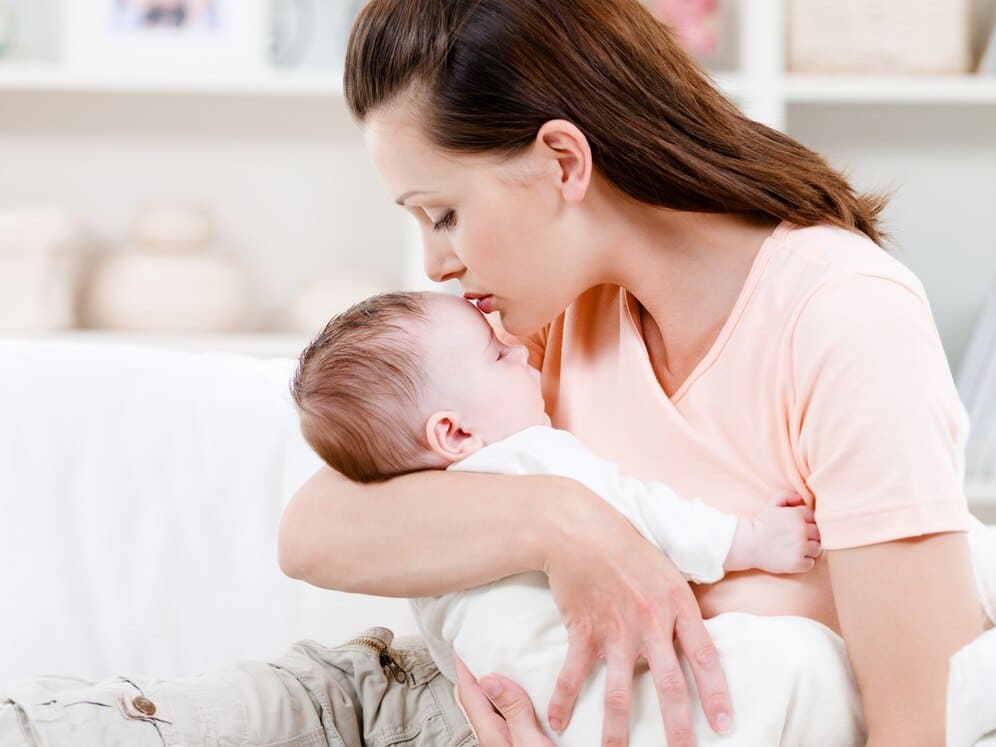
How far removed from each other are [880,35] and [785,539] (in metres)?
1.57

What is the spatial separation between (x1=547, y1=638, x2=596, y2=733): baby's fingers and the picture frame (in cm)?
177

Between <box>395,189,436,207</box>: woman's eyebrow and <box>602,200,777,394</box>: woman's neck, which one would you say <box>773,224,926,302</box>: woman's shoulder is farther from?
<box>395,189,436,207</box>: woman's eyebrow

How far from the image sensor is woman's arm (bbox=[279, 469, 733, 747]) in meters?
1.08

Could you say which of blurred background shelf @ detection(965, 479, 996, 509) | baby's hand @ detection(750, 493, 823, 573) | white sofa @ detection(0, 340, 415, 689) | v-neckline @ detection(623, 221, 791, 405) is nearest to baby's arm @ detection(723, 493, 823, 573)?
baby's hand @ detection(750, 493, 823, 573)

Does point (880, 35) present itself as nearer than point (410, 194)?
No

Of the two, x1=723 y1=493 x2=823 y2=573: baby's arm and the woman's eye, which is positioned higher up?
the woman's eye

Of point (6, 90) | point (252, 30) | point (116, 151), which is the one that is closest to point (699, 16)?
point (252, 30)

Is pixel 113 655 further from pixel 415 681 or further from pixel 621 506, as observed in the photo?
pixel 621 506

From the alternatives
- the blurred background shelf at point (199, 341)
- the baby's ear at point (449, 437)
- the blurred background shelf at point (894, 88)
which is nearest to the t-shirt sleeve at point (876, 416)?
the baby's ear at point (449, 437)

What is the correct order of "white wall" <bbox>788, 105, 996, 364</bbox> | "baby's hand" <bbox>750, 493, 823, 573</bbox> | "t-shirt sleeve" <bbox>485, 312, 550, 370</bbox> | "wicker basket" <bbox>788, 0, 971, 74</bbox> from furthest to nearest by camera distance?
1. "white wall" <bbox>788, 105, 996, 364</bbox>
2. "wicker basket" <bbox>788, 0, 971, 74</bbox>
3. "t-shirt sleeve" <bbox>485, 312, 550, 370</bbox>
4. "baby's hand" <bbox>750, 493, 823, 573</bbox>

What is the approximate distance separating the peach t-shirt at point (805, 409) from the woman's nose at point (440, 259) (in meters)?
0.22

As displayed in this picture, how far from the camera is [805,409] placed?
1085 millimetres

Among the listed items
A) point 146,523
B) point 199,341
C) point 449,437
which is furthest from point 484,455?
point 199,341

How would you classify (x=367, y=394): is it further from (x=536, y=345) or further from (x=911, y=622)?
(x=911, y=622)
